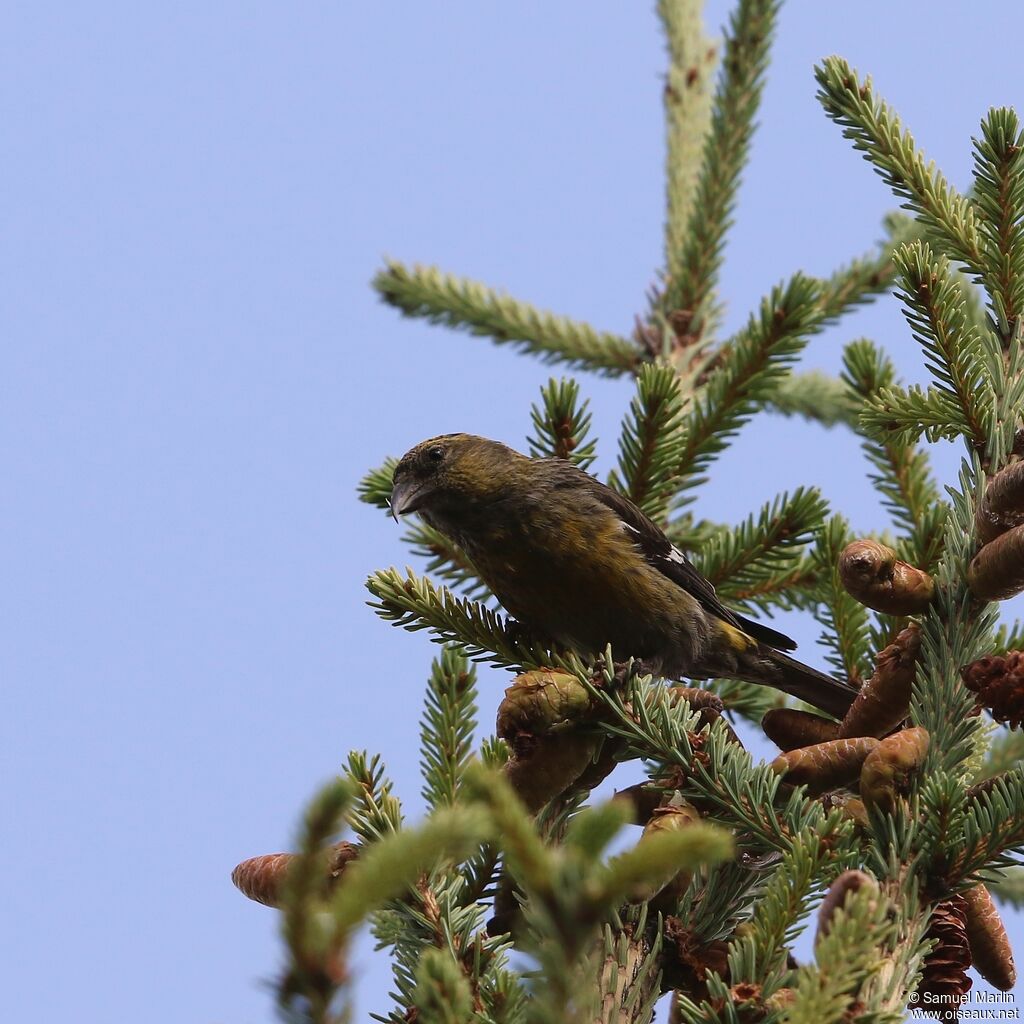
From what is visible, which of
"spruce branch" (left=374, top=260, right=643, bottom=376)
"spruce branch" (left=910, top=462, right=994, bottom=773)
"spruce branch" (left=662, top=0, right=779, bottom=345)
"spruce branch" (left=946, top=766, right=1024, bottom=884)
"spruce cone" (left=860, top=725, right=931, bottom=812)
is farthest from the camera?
"spruce branch" (left=374, top=260, right=643, bottom=376)

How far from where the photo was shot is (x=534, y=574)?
13.6ft

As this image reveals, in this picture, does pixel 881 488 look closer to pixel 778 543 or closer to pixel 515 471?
pixel 778 543

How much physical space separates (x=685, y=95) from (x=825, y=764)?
155 inches

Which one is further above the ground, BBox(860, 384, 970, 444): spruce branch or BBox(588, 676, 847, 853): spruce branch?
BBox(860, 384, 970, 444): spruce branch

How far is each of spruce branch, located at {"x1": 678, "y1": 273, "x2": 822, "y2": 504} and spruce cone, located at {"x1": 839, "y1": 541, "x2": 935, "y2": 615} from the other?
155cm

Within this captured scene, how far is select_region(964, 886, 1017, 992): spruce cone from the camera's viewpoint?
2303 mm

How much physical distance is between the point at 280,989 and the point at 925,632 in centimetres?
177

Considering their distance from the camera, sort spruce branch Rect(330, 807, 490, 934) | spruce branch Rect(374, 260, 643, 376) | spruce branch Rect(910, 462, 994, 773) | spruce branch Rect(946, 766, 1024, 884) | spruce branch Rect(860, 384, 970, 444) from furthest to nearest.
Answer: spruce branch Rect(374, 260, 643, 376)
spruce branch Rect(860, 384, 970, 444)
spruce branch Rect(910, 462, 994, 773)
spruce branch Rect(946, 766, 1024, 884)
spruce branch Rect(330, 807, 490, 934)

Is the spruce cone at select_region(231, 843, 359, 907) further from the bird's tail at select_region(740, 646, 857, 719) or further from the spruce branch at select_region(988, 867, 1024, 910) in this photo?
the spruce branch at select_region(988, 867, 1024, 910)

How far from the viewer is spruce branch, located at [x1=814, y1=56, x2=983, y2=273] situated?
2.97 metres

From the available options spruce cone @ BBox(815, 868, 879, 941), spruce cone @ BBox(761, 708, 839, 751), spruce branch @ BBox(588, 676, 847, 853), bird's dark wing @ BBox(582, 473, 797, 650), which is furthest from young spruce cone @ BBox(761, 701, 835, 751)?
bird's dark wing @ BBox(582, 473, 797, 650)

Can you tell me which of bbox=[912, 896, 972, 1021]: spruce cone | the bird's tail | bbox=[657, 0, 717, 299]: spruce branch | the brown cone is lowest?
bbox=[912, 896, 972, 1021]: spruce cone

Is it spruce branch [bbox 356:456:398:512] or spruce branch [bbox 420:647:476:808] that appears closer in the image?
spruce branch [bbox 420:647:476:808]

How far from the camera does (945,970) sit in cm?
214
